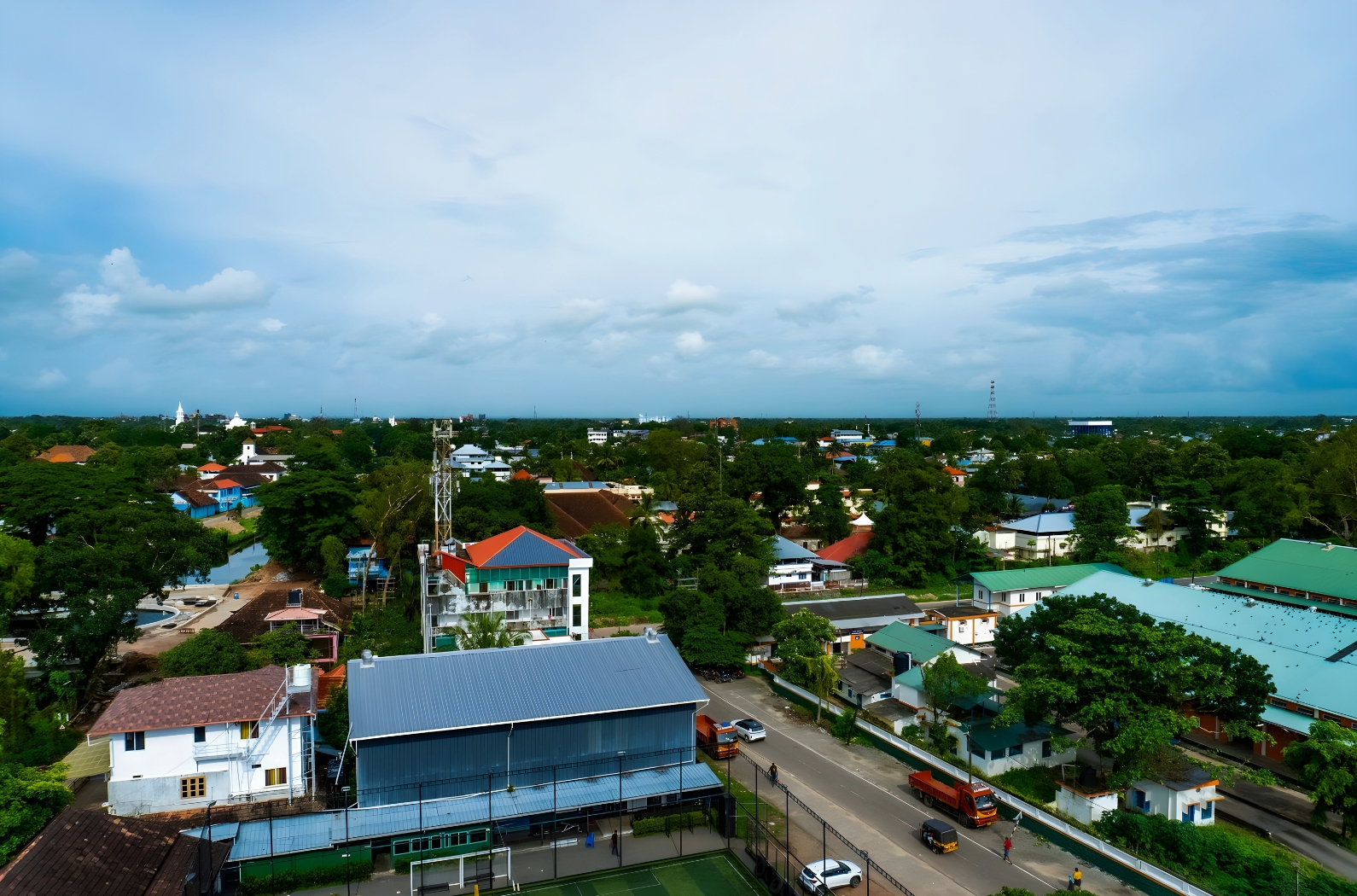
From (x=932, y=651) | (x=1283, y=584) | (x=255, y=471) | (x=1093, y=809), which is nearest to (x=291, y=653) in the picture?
(x=932, y=651)

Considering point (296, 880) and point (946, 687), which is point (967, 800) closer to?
point (946, 687)

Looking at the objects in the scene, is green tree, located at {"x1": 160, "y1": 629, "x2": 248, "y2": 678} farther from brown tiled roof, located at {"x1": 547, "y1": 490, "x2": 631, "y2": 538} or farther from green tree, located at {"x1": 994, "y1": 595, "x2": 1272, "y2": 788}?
brown tiled roof, located at {"x1": 547, "y1": 490, "x2": 631, "y2": 538}

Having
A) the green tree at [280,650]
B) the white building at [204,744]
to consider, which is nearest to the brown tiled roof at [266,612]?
the green tree at [280,650]

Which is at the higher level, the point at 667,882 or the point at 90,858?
the point at 90,858

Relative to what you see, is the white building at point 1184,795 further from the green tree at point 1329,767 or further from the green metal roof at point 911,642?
the green metal roof at point 911,642

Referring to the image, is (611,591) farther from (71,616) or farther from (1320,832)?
(1320,832)

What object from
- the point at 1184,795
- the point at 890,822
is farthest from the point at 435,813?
the point at 1184,795

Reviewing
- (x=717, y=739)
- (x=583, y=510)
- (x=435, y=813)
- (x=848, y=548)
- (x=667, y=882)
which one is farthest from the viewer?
(x=583, y=510)
